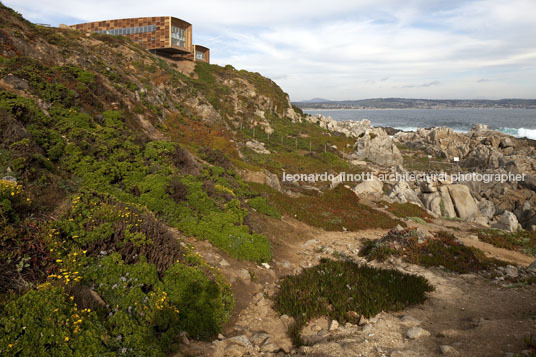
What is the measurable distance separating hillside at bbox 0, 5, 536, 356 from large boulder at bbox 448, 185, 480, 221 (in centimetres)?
258

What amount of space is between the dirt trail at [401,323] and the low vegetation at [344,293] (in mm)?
285

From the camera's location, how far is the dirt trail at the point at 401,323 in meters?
5.92

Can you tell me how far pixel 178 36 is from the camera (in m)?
61.1

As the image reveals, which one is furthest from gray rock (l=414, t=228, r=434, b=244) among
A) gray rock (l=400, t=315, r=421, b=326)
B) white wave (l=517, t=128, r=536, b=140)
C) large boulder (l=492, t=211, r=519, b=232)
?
white wave (l=517, t=128, r=536, b=140)

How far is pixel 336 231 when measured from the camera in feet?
63.2

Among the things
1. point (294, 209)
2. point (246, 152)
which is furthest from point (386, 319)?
point (246, 152)

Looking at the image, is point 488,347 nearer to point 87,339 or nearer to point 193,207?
point 87,339

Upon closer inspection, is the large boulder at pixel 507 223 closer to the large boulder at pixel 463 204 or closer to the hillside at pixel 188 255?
the hillside at pixel 188 255

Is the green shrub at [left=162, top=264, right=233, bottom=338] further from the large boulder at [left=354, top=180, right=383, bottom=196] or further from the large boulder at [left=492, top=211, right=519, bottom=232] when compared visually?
the large boulder at [left=492, top=211, right=519, bottom=232]

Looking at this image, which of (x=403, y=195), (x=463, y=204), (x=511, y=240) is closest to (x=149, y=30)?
(x=403, y=195)

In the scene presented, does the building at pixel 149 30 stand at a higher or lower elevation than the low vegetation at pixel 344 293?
higher

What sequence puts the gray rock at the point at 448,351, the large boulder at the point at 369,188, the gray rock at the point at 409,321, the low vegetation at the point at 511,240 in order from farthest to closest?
the large boulder at the point at 369,188, the low vegetation at the point at 511,240, the gray rock at the point at 409,321, the gray rock at the point at 448,351

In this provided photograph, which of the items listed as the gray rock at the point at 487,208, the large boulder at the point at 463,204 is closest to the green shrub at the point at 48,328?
the large boulder at the point at 463,204

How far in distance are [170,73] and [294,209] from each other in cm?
3574
